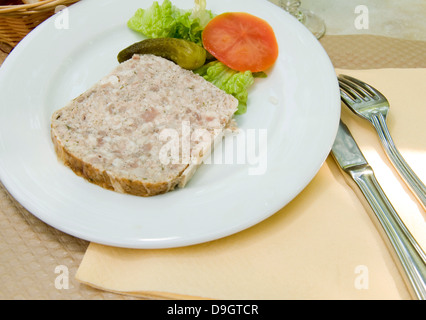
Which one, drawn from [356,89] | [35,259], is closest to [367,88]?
[356,89]

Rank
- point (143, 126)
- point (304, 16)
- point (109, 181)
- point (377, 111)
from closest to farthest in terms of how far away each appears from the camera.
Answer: point (109, 181) → point (143, 126) → point (377, 111) → point (304, 16)

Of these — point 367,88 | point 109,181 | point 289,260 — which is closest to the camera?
point 289,260

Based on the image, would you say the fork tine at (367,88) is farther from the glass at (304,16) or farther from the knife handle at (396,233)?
the glass at (304,16)

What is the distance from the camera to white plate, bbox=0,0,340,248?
1.84 metres

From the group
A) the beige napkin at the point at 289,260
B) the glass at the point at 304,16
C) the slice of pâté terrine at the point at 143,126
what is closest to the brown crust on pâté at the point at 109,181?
the slice of pâté terrine at the point at 143,126

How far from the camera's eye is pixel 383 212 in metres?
1.92

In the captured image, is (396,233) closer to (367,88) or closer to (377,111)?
(377,111)

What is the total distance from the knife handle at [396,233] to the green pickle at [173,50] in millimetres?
1134

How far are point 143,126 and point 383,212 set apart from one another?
1.25 m

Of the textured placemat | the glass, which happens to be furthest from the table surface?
the glass

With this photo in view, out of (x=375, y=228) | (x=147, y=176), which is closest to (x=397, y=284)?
(x=375, y=228)

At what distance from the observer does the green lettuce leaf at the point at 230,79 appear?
2.47 metres

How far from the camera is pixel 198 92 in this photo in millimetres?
2369
